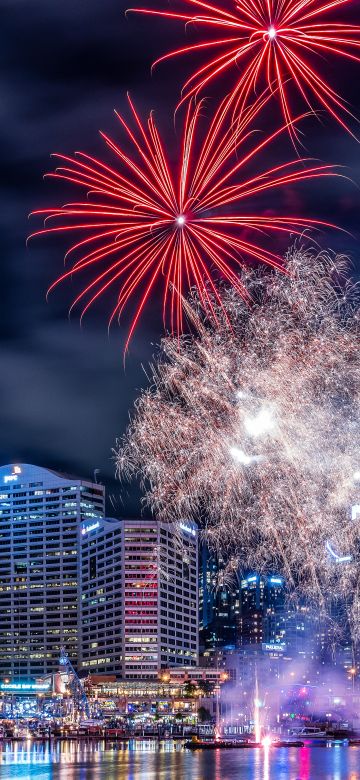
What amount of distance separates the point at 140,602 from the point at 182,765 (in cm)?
10665

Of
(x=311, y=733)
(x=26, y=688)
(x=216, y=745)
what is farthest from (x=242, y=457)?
(x=26, y=688)

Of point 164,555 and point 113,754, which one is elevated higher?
point 164,555

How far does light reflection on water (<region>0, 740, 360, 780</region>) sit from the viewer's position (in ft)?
180

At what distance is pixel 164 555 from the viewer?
170 metres

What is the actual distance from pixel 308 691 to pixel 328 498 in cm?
14832

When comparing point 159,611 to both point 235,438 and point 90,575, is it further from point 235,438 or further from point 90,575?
point 235,438

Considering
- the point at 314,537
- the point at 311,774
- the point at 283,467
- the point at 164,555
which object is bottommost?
the point at 311,774

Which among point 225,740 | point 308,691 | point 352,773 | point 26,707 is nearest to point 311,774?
point 352,773

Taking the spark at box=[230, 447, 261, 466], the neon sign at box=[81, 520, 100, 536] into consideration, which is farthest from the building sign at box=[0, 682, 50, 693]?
the spark at box=[230, 447, 261, 466]

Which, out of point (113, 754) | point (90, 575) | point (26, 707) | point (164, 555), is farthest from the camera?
point (90, 575)

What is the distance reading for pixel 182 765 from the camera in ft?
216

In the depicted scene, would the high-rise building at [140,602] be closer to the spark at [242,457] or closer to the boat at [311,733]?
the boat at [311,733]

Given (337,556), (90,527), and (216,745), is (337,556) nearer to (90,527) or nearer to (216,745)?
(216,745)

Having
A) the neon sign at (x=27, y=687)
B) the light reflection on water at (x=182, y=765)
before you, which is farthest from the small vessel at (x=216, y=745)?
the neon sign at (x=27, y=687)
